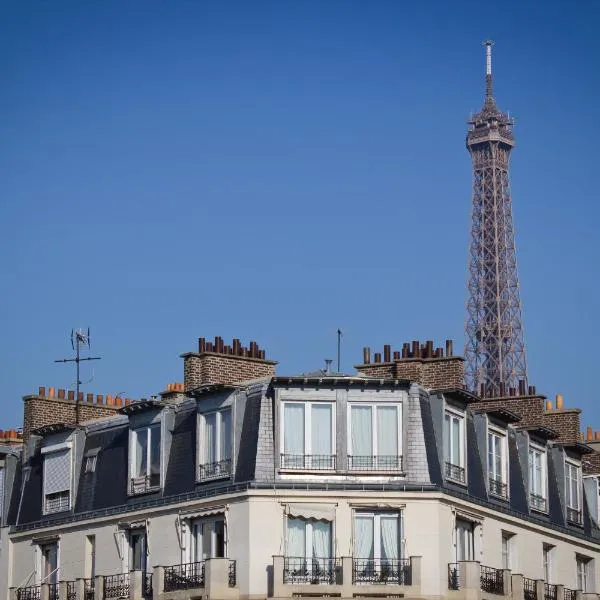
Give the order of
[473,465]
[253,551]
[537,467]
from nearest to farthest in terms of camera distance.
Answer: [253,551] < [473,465] < [537,467]

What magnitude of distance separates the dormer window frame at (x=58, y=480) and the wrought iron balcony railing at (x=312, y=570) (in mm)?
10561

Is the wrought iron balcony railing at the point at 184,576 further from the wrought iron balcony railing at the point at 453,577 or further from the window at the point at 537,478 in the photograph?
the window at the point at 537,478

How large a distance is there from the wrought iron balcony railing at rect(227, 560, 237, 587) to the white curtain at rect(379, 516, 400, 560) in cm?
438

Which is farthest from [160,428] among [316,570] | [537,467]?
[537,467]

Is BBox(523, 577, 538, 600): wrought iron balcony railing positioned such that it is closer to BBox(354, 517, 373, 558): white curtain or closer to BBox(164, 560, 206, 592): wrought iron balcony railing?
BBox(354, 517, 373, 558): white curtain

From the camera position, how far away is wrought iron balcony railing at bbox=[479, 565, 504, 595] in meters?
61.1

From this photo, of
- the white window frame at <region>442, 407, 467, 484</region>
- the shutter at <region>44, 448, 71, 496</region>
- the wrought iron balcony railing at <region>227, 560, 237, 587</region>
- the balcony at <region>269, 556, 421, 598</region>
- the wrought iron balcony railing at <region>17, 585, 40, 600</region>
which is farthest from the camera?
the shutter at <region>44, 448, 71, 496</region>

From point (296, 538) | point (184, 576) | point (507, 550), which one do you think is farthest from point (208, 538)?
point (507, 550)

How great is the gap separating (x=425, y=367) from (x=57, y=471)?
43.7ft

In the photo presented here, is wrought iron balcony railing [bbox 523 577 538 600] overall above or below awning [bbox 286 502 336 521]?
below

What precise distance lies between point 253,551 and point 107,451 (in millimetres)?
A: 9063

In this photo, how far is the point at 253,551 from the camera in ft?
192

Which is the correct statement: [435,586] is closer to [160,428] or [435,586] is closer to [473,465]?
[473,465]

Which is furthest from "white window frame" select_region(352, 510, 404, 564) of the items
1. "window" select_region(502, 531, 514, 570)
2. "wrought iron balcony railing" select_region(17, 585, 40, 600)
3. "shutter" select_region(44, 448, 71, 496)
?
"wrought iron balcony railing" select_region(17, 585, 40, 600)
